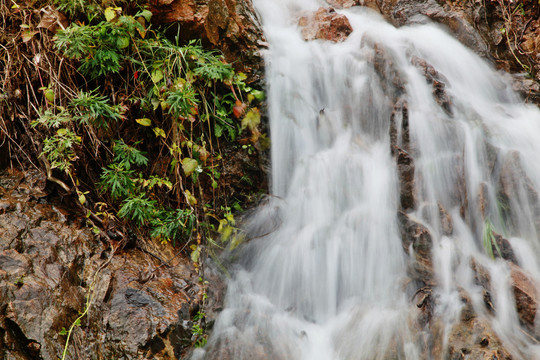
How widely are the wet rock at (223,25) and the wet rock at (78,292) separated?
5.60ft

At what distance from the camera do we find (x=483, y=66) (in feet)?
15.6

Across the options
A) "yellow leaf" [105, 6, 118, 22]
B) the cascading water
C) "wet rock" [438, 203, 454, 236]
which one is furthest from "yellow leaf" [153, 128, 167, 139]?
"wet rock" [438, 203, 454, 236]

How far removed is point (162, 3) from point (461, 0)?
427 centimetres

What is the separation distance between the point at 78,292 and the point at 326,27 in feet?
12.8

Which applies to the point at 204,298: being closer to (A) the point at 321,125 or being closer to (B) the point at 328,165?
(B) the point at 328,165

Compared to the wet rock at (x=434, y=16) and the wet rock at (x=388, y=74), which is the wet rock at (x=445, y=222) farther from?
the wet rock at (x=434, y=16)

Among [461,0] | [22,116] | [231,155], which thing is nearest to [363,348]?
[231,155]

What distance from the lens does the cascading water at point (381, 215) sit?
2.71 meters

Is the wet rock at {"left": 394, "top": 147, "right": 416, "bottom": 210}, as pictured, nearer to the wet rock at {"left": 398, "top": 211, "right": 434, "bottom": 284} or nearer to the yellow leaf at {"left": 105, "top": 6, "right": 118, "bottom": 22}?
the wet rock at {"left": 398, "top": 211, "right": 434, "bottom": 284}

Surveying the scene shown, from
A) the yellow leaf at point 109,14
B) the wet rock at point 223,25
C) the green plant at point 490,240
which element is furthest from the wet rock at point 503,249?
the yellow leaf at point 109,14

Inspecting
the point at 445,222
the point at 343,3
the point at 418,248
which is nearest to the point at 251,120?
the point at 418,248

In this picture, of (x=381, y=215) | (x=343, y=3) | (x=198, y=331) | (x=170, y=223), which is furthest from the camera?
(x=343, y=3)

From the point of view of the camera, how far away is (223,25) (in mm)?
3414

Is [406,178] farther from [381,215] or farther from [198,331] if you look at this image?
[198,331]
